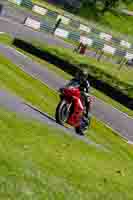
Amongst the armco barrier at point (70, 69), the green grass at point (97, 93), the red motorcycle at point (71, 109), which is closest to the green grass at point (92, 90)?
the green grass at point (97, 93)

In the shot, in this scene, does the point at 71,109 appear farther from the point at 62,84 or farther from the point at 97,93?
the point at 97,93

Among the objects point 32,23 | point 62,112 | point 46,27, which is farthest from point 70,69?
point 62,112

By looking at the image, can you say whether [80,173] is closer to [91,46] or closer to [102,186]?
[102,186]

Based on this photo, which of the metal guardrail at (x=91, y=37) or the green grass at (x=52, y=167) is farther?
the metal guardrail at (x=91, y=37)

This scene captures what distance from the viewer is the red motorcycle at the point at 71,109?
658 inches

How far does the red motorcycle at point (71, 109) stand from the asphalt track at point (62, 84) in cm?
526

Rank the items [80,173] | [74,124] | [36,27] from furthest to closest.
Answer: [36,27]
[74,124]
[80,173]

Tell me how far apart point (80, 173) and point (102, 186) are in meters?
0.53

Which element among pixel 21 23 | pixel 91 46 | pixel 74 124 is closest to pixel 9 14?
pixel 21 23

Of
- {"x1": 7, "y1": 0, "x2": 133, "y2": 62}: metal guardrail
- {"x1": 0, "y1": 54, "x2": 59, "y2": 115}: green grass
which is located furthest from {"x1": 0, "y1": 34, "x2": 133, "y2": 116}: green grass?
{"x1": 7, "y1": 0, "x2": 133, "y2": 62}: metal guardrail

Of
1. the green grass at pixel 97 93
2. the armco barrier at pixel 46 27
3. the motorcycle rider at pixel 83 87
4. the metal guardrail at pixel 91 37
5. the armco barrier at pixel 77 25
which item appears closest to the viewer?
the motorcycle rider at pixel 83 87

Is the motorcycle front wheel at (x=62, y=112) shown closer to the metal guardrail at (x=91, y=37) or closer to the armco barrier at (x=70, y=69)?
the armco barrier at (x=70, y=69)

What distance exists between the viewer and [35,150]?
11383 millimetres

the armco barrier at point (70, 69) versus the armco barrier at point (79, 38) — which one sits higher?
the armco barrier at point (70, 69)
